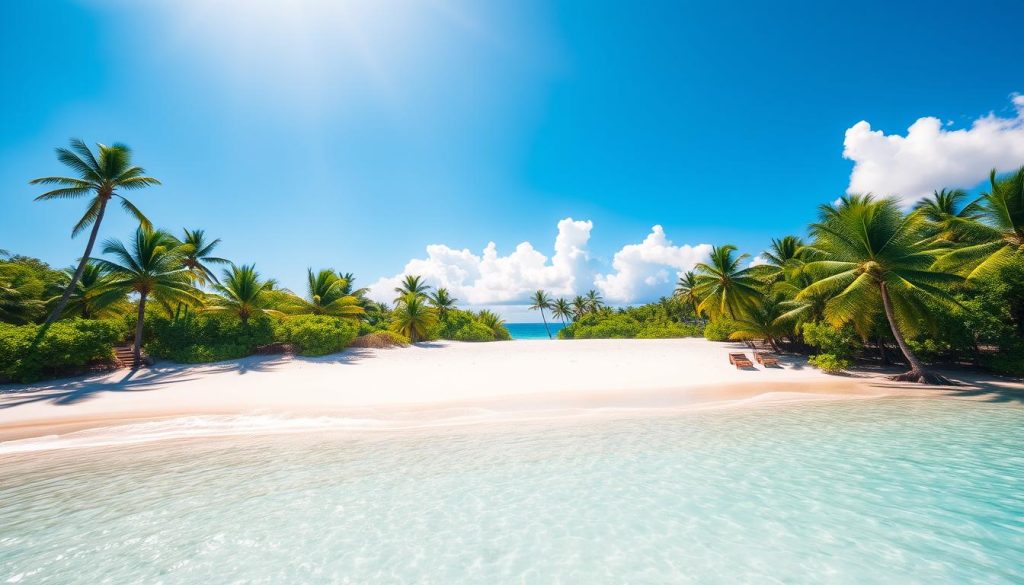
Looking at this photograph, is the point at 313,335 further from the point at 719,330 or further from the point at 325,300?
the point at 719,330

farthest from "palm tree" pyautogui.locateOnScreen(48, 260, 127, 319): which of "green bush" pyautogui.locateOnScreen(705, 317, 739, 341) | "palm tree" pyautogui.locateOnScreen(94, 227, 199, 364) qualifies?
"green bush" pyautogui.locateOnScreen(705, 317, 739, 341)

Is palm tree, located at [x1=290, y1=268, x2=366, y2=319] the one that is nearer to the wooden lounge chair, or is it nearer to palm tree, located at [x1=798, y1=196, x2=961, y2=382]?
the wooden lounge chair

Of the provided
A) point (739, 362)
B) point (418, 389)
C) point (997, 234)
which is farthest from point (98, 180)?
point (997, 234)

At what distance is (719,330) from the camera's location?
2594cm

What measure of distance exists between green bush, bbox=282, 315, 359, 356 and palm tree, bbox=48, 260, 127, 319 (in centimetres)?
728

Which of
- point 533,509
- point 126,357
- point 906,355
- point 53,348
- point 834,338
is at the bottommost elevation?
point 533,509

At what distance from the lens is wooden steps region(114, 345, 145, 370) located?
15.6 meters

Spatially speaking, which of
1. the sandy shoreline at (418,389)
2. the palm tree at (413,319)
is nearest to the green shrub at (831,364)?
the sandy shoreline at (418,389)

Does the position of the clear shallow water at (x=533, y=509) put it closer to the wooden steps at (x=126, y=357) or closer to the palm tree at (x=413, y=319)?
the wooden steps at (x=126, y=357)

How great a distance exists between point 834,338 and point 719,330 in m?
9.46

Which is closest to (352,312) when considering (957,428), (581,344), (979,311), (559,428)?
(581,344)

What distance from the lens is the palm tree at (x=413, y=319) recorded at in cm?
2805

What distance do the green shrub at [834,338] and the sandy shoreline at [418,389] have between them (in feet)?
4.49

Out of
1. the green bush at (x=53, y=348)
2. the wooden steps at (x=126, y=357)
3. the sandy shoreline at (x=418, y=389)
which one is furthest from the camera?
the wooden steps at (x=126, y=357)
